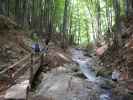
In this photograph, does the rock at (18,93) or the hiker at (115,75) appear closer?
the rock at (18,93)

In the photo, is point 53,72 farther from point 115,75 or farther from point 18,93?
point 18,93

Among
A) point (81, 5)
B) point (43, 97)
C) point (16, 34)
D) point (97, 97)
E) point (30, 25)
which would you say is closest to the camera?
point (43, 97)

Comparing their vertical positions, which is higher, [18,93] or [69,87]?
[18,93]

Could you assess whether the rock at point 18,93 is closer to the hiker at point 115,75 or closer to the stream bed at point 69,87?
the stream bed at point 69,87

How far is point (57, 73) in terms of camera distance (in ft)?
34.6

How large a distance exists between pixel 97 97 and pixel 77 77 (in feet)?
8.72

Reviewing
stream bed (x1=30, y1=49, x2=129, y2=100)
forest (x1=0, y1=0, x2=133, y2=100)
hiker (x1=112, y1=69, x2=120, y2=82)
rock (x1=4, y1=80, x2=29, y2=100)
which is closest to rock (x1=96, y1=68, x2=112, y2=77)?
forest (x1=0, y1=0, x2=133, y2=100)

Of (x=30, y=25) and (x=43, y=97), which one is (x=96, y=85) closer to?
(x=43, y=97)

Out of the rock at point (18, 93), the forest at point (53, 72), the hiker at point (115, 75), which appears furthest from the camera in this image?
the hiker at point (115, 75)

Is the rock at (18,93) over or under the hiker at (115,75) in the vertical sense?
over

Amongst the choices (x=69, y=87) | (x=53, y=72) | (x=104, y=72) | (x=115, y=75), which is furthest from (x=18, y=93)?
(x=104, y=72)

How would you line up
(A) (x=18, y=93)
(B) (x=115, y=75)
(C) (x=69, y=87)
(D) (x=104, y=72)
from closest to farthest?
1. (A) (x=18, y=93)
2. (C) (x=69, y=87)
3. (B) (x=115, y=75)
4. (D) (x=104, y=72)

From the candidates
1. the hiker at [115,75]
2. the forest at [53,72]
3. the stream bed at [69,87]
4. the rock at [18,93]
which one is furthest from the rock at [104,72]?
the rock at [18,93]

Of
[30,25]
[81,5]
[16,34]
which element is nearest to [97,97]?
[16,34]
